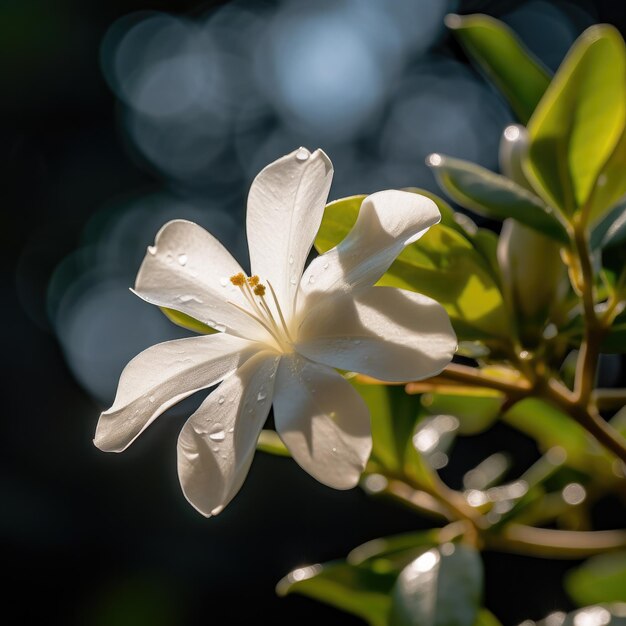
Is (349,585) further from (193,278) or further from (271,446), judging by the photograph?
(193,278)

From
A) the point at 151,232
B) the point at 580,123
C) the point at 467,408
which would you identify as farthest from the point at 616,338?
the point at 151,232

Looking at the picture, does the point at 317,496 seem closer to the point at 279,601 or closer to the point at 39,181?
the point at 279,601

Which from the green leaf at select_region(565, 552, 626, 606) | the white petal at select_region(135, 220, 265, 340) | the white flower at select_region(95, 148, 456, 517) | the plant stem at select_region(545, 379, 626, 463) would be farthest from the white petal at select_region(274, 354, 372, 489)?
the green leaf at select_region(565, 552, 626, 606)

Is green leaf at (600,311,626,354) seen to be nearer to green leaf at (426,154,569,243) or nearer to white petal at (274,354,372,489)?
green leaf at (426,154,569,243)

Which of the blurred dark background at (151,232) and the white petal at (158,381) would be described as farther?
the blurred dark background at (151,232)

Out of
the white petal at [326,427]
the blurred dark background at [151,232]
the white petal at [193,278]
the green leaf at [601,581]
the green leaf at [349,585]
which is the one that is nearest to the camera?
the white petal at [326,427]

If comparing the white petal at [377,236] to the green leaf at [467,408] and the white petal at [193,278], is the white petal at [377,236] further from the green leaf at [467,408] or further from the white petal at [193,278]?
the green leaf at [467,408]

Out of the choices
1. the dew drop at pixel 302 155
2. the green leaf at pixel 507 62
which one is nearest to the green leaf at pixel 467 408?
the green leaf at pixel 507 62
